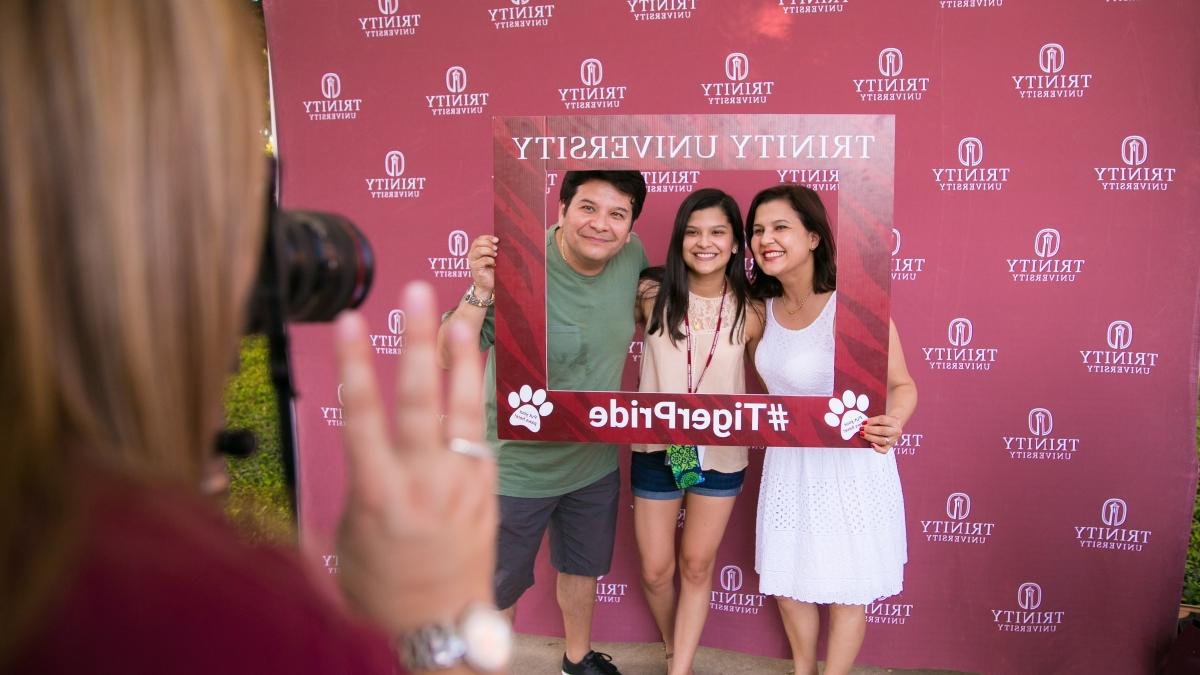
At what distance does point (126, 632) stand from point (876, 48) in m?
2.77

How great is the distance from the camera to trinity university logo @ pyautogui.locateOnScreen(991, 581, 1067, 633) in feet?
9.07

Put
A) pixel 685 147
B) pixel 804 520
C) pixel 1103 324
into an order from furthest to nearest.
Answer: pixel 1103 324
pixel 804 520
pixel 685 147

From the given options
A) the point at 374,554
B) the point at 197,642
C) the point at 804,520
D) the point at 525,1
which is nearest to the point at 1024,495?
the point at 804,520

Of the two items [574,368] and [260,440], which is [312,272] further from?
[260,440]

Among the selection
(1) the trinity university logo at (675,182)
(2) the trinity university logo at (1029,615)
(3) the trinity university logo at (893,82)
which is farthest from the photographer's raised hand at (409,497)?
(2) the trinity university logo at (1029,615)

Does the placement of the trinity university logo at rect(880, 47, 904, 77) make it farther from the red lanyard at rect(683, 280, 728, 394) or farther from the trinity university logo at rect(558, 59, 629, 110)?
the red lanyard at rect(683, 280, 728, 394)

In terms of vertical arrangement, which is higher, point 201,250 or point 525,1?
point 525,1

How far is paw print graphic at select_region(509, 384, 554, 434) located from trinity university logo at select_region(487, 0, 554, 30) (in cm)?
144

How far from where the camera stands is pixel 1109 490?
2.67 meters

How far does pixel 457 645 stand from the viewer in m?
0.60

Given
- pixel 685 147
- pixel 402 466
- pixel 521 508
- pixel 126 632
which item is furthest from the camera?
pixel 521 508

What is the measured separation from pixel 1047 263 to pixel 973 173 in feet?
1.31

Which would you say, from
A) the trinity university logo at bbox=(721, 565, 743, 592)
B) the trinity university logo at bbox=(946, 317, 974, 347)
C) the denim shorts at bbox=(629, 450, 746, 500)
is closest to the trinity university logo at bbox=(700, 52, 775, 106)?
the trinity university logo at bbox=(946, 317, 974, 347)

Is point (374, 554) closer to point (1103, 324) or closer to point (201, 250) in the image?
point (201, 250)
